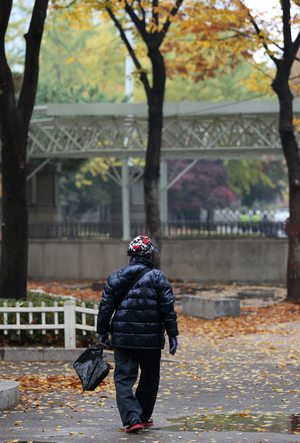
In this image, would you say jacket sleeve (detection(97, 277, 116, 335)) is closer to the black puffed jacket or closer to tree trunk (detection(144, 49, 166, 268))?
the black puffed jacket

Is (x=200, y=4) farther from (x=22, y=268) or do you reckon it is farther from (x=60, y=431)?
(x=60, y=431)

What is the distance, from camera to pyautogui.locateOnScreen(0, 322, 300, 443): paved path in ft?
20.9

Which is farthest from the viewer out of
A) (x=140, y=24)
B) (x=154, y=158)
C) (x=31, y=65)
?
(x=154, y=158)

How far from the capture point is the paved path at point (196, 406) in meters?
6.37

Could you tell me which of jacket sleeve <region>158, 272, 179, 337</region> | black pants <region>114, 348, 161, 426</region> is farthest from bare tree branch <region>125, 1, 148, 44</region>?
black pants <region>114, 348, 161, 426</region>

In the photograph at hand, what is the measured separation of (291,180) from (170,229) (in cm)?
990

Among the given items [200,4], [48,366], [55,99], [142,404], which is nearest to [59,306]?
[48,366]

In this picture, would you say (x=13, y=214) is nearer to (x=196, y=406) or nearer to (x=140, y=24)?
(x=196, y=406)

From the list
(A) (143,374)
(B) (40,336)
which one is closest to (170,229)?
(B) (40,336)

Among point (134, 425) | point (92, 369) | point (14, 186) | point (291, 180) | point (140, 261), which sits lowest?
point (134, 425)

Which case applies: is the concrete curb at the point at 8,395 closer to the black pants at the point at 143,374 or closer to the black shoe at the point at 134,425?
the black pants at the point at 143,374

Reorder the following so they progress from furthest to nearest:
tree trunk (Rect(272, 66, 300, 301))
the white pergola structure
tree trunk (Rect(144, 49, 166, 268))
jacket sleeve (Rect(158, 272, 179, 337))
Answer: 1. the white pergola structure
2. tree trunk (Rect(144, 49, 166, 268))
3. tree trunk (Rect(272, 66, 300, 301))
4. jacket sleeve (Rect(158, 272, 179, 337))

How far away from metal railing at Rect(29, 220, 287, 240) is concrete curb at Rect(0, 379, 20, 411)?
19221 mm

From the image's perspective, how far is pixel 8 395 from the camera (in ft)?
24.7
